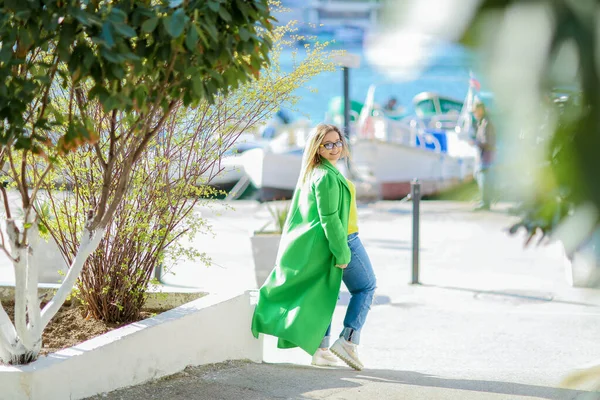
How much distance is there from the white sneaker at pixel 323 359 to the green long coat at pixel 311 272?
1.15 ft

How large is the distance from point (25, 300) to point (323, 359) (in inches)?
95.0

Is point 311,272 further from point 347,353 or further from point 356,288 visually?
point 347,353

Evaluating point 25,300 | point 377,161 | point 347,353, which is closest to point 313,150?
point 347,353

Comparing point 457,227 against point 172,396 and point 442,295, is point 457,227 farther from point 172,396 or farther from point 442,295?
point 172,396

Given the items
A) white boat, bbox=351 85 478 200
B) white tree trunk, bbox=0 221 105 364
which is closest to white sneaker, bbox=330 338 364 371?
white tree trunk, bbox=0 221 105 364

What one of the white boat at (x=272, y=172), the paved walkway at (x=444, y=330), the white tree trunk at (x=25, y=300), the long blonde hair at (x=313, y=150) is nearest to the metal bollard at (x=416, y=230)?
the paved walkway at (x=444, y=330)

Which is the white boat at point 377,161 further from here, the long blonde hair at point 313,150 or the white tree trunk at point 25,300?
the white tree trunk at point 25,300

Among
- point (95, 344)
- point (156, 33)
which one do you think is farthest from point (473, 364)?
point (156, 33)

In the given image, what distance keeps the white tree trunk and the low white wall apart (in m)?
0.12

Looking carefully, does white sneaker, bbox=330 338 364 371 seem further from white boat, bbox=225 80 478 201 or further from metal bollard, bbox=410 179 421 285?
white boat, bbox=225 80 478 201

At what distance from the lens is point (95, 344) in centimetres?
427

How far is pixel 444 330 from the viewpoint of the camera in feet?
23.9

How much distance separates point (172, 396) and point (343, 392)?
97 cm

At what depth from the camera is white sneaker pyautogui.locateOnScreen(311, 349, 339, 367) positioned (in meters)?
5.76
